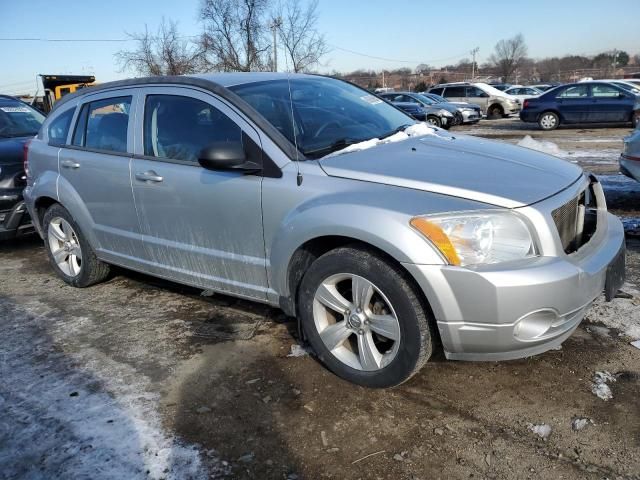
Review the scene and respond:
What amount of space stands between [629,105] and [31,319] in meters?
17.4

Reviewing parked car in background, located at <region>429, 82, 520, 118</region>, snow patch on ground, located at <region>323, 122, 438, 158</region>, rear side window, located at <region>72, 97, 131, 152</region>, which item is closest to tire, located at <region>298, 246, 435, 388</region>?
snow patch on ground, located at <region>323, 122, 438, 158</region>

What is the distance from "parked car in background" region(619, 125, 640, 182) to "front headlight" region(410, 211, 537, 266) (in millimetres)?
4090

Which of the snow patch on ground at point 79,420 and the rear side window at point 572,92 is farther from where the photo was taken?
the rear side window at point 572,92

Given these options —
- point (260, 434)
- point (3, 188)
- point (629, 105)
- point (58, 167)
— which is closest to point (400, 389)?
point (260, 434)

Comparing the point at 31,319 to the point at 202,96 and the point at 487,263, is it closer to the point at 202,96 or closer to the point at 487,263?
the point at 202,96

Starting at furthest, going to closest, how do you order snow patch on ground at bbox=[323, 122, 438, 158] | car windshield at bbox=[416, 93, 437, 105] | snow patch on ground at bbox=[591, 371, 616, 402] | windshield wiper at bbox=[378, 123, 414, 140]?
car windshield at bbox=[416, 93, 437, 105] → windshield wiper at bbox=[378, 123, 414, 140] → snow patch on ground at bbox=[323, 122, 438, 158] → snow patch on ground at bbox=[591, 371, 616, 402]

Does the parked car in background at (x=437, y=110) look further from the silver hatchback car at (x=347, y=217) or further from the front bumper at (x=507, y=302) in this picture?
the front bumper at (x=507, y=302)

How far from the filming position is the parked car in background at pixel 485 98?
24.3m

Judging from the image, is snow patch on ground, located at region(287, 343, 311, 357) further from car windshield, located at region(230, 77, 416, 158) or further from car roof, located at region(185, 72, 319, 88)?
car roof, located at region(185, 72, 319, 88)

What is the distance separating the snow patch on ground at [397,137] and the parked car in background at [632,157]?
309 centimetres

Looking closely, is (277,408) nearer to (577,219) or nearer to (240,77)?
(577,219)

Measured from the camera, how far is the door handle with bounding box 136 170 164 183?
3.65 meters

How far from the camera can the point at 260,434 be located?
262 centimetres

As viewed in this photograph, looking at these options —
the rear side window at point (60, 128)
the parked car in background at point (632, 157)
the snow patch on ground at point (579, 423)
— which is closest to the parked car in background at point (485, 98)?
the parked car in background at point (632, 157)
